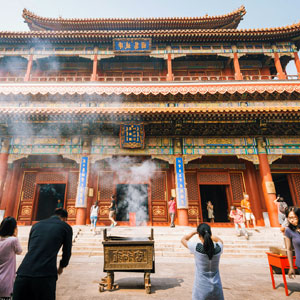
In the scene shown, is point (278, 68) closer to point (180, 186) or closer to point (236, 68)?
point (236, 68)

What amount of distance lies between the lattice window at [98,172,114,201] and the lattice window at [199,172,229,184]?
403 cm

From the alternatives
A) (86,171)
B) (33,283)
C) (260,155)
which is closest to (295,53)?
(260,155)

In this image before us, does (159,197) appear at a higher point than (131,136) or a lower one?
lower

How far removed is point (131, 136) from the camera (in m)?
8.49

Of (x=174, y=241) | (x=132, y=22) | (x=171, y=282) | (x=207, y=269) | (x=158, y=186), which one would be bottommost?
(x=171, y=282)

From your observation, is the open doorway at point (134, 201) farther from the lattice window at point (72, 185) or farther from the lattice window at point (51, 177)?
the lattice window at point (51, 177)

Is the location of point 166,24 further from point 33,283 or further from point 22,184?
point 33,283

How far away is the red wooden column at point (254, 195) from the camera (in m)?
8.85

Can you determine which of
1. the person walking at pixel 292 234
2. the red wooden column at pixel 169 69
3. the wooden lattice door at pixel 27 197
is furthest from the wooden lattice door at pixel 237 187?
the wooden lattice door at pixel 27 197

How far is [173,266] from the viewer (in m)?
4.77

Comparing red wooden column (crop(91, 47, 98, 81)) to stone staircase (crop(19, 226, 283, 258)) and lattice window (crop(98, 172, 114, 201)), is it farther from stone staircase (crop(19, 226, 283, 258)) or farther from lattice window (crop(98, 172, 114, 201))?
stone staircase (crop(19, 226, 283, 258))

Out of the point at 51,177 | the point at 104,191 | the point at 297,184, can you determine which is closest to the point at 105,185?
the point at 104,191

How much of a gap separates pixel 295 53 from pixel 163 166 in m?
10.5

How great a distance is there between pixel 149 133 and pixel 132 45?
670 centimetres
